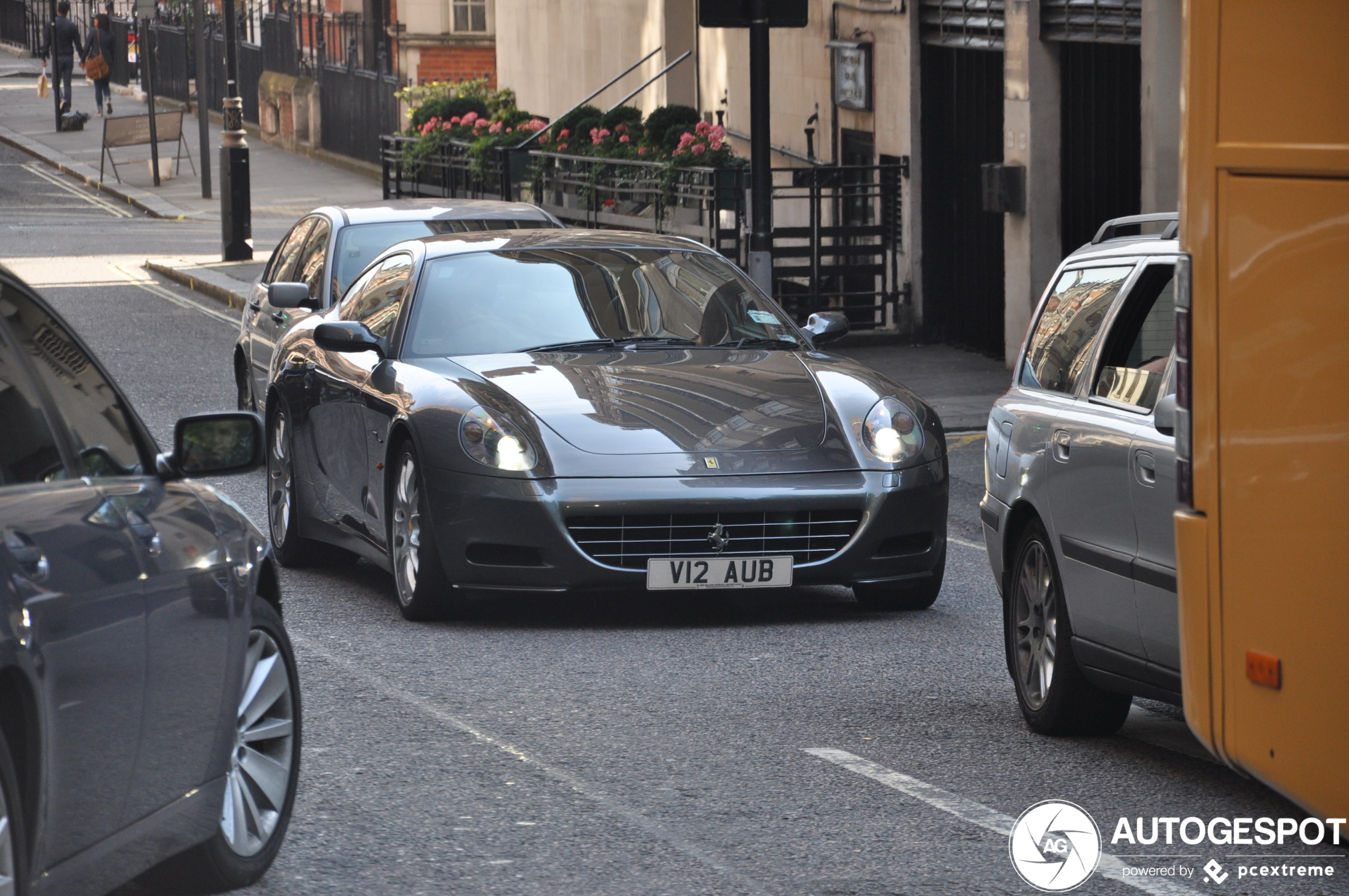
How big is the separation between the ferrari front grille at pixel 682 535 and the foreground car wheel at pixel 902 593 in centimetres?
54

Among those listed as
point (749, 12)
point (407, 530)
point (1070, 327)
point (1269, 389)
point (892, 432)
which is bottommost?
point (407, 530)

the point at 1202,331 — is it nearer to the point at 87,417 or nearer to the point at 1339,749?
the point at 1339,749

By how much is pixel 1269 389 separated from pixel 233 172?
76.6 ft

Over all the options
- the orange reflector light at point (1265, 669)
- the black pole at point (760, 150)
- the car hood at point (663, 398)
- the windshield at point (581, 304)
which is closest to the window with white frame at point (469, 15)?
the black pole at point (760, 150)

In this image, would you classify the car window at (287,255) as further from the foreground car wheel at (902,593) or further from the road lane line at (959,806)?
the road lane line at (959,806)

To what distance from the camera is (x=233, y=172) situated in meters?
26.8

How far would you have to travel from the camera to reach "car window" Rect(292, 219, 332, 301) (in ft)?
42.7

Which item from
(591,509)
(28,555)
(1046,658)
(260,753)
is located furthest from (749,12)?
(28,555)

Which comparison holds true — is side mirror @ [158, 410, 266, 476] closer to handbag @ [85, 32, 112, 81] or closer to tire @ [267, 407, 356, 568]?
tire @ [267, 407, 356, 568]

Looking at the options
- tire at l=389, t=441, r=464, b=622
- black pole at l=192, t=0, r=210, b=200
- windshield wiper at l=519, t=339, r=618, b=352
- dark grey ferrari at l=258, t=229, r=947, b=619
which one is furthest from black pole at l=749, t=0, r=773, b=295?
black pole at l=192, t=0, r=210, b=200

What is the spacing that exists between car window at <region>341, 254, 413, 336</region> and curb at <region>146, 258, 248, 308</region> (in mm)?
13168

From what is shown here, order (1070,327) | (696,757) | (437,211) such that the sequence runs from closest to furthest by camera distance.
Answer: (696,757), (1070,327), (437,211)

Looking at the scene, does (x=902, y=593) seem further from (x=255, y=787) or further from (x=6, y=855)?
(x=6, y=855)

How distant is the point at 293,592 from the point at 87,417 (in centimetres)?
527
